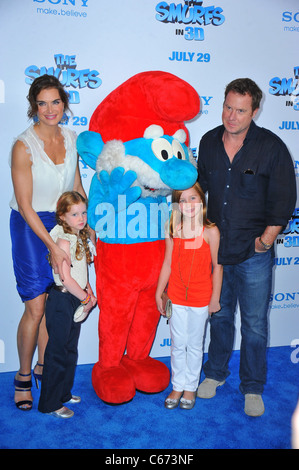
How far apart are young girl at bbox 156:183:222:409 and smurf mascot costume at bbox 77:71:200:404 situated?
105 millimetres

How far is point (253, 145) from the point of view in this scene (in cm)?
248

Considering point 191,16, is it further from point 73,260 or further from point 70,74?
point 73,260

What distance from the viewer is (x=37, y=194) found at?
2.53 meters

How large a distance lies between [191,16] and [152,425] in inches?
103

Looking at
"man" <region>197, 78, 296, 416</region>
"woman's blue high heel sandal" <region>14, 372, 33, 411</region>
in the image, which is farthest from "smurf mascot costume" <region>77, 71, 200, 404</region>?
"woman's blue high heel sandal" <region>14, 372, 33, 411</region>

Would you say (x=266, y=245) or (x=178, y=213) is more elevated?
(x=178, y=213)

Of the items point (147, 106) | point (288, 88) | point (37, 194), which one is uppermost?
point (288, 88)

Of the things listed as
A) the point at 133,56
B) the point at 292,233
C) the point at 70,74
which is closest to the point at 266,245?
the point at 292,233

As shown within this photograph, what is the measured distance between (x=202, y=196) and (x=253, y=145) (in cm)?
42

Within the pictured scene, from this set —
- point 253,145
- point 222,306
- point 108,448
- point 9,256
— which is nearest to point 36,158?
point 9,256
